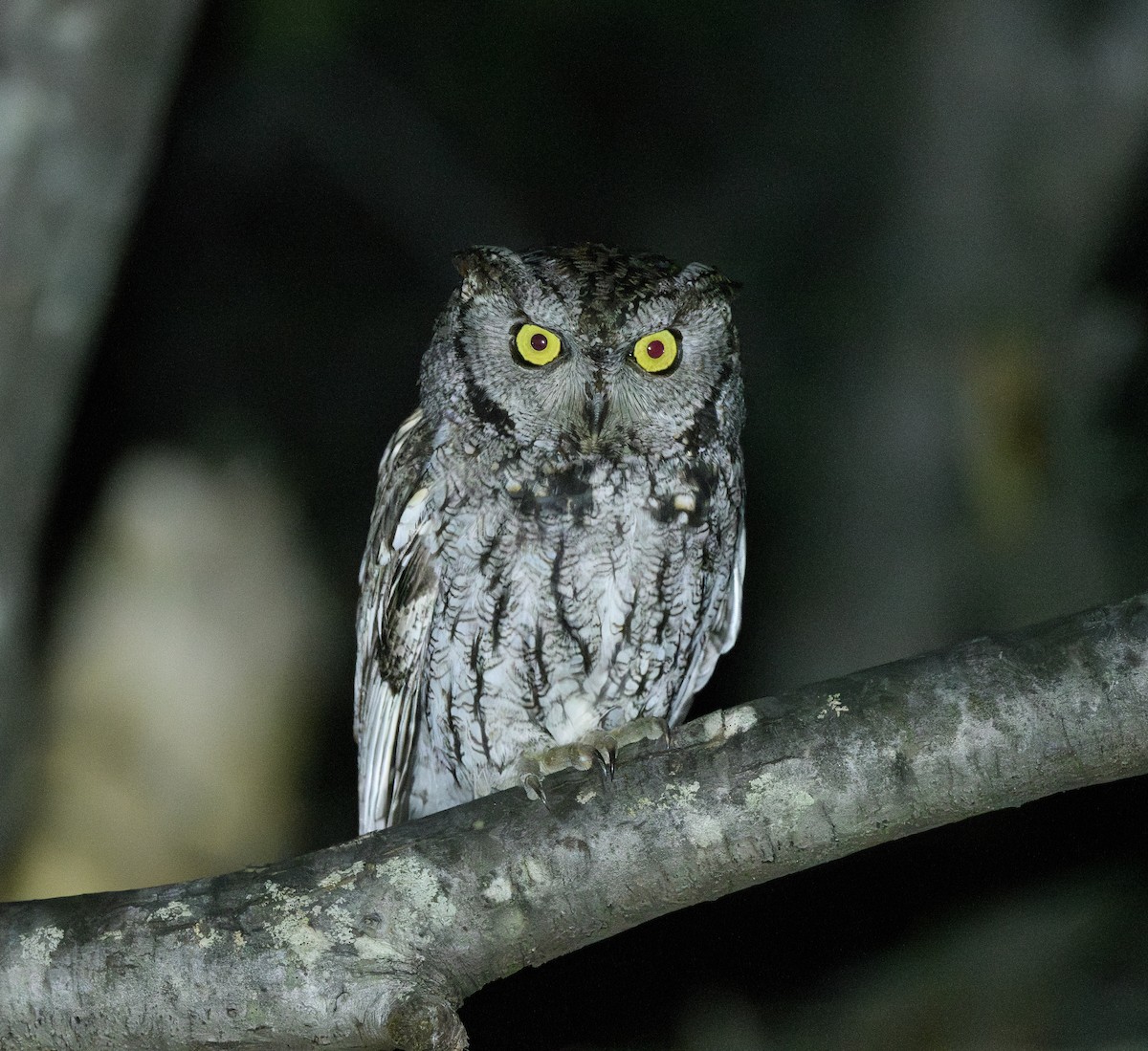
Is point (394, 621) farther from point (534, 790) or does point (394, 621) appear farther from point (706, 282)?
point (706, 282)

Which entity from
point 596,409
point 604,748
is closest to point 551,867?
point 604,748

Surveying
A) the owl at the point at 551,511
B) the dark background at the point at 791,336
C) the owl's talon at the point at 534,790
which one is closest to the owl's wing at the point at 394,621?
the owl at the point at 551,511

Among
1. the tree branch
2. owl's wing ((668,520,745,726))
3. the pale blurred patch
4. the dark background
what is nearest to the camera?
the tree branch

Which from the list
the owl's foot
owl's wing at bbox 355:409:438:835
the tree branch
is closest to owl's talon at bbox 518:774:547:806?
the tree branch

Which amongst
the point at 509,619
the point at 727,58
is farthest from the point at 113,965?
the point at 727,58

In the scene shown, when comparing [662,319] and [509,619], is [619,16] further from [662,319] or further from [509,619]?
[509,619]

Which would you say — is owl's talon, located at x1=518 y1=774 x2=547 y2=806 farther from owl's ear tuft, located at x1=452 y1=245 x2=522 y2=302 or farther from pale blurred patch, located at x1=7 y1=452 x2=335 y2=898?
pale blurred patch, located at x1=7 y1=452 x2=335 y2=898

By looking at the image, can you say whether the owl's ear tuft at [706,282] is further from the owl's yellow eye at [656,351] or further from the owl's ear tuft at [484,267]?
the owl's ear tuft at [484,267]

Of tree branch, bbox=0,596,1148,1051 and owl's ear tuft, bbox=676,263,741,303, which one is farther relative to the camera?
owl's ear tuft, bbox=676,263,741,303
